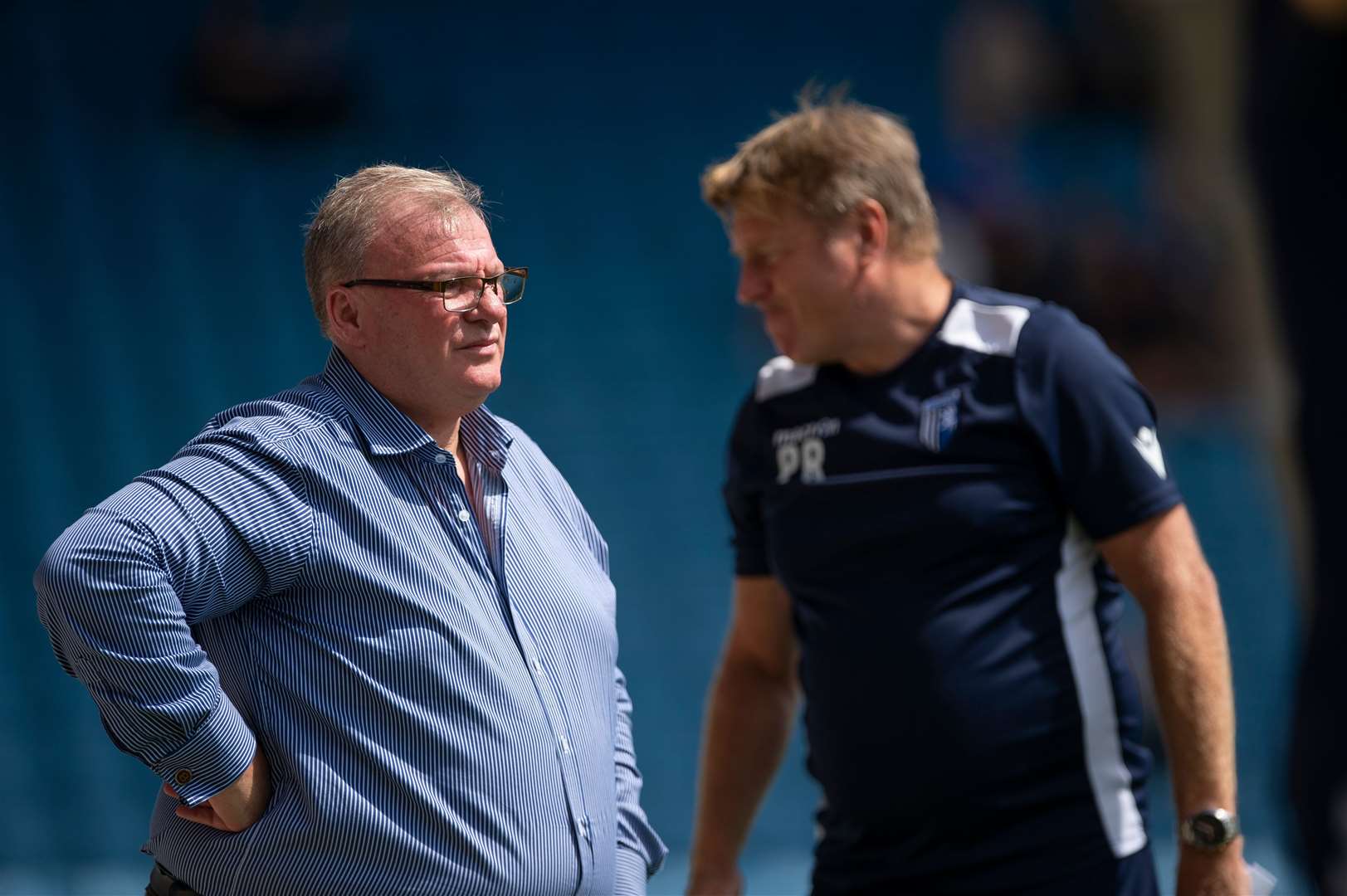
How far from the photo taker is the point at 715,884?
2102 mm

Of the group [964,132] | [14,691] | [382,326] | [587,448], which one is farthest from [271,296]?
[382,326]

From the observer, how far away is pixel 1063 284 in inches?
188

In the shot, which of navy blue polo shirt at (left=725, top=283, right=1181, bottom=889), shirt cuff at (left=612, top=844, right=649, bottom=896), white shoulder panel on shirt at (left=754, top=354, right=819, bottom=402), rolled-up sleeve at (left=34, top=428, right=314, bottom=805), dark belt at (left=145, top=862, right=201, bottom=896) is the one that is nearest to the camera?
rolled-up sleeve at (left=34, top=428, right=314, bottom=805)

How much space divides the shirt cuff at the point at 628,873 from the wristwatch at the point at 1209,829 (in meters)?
0.70

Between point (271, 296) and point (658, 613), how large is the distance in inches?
63.5

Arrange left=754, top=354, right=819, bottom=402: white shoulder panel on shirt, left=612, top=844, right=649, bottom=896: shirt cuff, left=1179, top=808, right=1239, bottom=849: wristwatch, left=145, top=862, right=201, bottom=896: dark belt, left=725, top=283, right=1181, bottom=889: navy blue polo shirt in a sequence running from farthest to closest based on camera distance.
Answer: left=754, top=354, right=819, bottom=402: white shoulder panel on shirt → left=725, top=283, right=1181, bottom=889: navy blue polo shirt → left=1179, top=808, right=1239, bottom=849: wristwatch → left=612, top=844, right=649, bottom=896: shirt cuff → left=145, top=862, right=201, bottom=896: dark belt

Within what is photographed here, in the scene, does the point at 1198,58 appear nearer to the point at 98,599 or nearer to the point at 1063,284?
the point at 1063,284

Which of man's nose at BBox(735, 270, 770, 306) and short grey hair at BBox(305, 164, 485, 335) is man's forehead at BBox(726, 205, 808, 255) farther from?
short grey hair at BBox(305, 164, 485, 335)

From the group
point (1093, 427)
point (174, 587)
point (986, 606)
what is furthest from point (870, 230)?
point (174, 587)

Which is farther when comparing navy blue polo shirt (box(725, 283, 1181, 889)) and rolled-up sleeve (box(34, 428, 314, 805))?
→ navy blue polo shirt (box(725, 283, 1181, 889))

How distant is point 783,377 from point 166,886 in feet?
3.81

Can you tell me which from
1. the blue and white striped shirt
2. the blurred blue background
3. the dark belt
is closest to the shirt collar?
the blue and white striped shirt

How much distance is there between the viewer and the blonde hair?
2.04 metres

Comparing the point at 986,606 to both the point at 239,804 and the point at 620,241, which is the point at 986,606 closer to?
the point at 239,804
